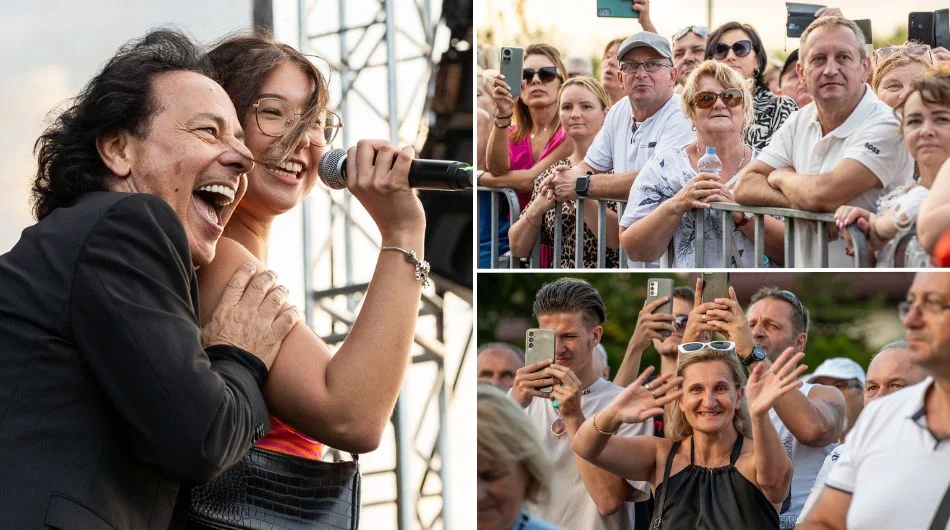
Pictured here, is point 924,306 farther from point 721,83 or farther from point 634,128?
point 634,128

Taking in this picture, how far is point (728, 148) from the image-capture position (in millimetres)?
3656

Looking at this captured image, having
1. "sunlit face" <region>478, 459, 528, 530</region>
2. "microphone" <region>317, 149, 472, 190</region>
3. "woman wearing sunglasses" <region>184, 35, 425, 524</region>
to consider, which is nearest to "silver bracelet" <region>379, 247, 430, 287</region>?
"woman wearing sunglasses" <region>184, 35, 425, 524</region>

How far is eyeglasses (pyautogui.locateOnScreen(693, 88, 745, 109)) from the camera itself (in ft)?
12.1

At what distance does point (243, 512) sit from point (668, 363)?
2.08 m

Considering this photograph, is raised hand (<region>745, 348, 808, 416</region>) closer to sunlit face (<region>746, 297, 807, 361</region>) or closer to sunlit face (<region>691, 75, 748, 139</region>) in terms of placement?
sunlit face (<region>746, 297, 807, 361</region>)

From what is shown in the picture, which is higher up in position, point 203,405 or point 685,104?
point 685,104

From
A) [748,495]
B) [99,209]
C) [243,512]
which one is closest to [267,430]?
[243,512]

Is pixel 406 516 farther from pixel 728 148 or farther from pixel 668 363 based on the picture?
pixel 728 148

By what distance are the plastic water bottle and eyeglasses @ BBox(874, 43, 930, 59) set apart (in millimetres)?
548

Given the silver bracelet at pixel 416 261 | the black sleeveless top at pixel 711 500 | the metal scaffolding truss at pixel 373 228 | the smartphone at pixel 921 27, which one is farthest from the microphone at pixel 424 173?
the metal scaffolding truss at pixel 373 228

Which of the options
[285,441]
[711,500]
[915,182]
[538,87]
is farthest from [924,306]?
[285,441]

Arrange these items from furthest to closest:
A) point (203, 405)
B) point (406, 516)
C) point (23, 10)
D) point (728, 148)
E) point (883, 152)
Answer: point (406, 516)
point (23, 10)
point (728, 148)
point (883, 152)
point (203, 405)

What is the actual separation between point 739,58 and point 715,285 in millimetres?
718

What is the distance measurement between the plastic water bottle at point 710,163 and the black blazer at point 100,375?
89.9 inches
